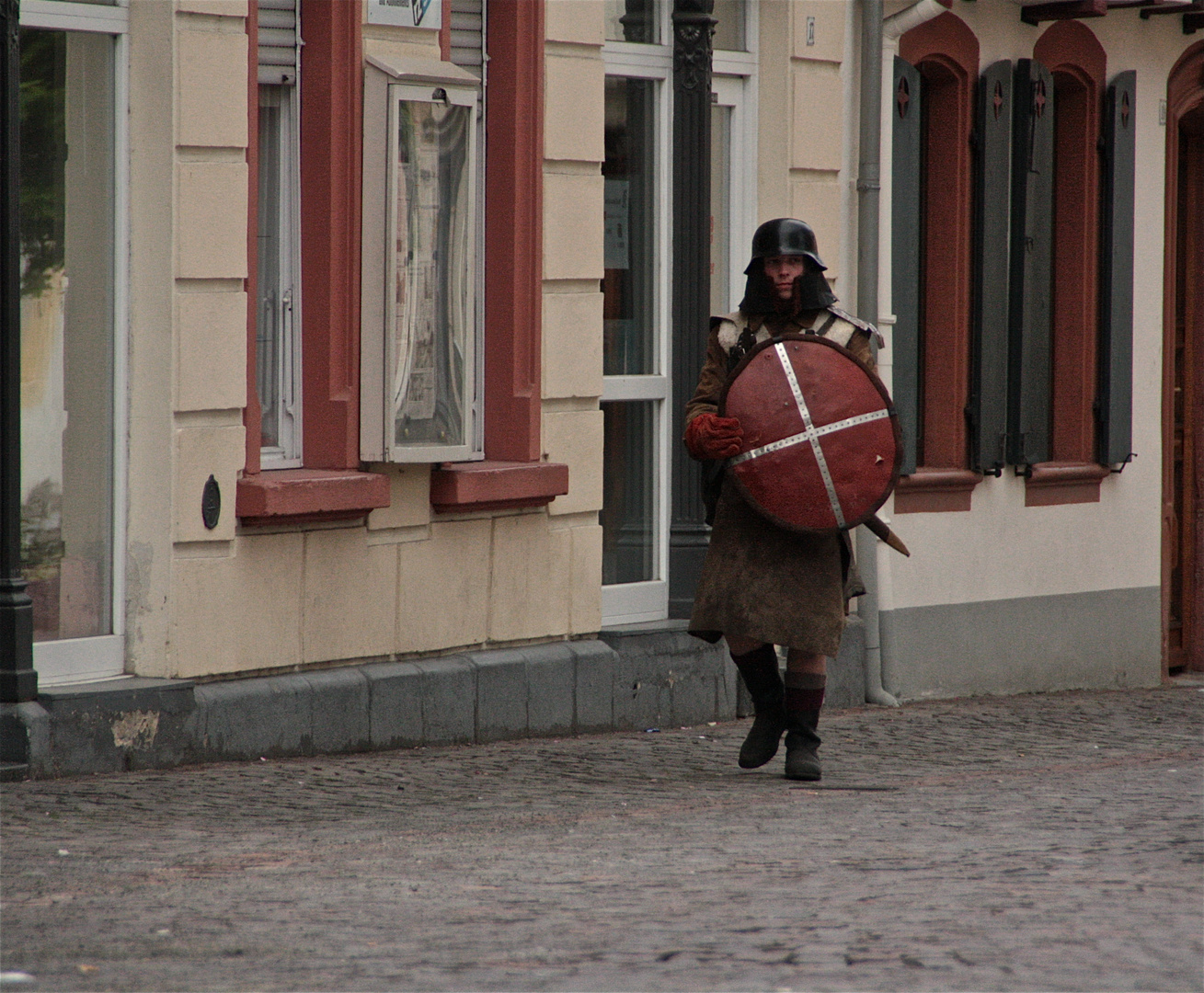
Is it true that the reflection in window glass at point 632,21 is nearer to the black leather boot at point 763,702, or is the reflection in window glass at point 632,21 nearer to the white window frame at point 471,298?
the white window frame at point 471,298

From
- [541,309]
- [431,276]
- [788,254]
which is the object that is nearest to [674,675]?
[541,309]

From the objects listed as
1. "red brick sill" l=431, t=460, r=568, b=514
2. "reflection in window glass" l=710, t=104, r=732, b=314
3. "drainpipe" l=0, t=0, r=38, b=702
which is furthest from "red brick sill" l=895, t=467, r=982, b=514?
"drainpipe" l=0, t=0, r=38, b=702

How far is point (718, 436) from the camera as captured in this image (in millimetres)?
8148

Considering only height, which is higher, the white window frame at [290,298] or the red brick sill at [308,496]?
the white window frame at [290,298]

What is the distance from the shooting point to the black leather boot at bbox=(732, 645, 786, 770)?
27.8ft

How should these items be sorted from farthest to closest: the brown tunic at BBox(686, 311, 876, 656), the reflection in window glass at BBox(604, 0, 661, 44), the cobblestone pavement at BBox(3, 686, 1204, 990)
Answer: the reflection in window glass at BBox(604, 0, 661, 44)
the brown tunic at BBox(686, 311, 876, 656)
the cobblestone pavement at BBox(3, 686, 1204, 990)

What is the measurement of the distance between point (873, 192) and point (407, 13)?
123 inches

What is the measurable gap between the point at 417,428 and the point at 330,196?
1.02 m

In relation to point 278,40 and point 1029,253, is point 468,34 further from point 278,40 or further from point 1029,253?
point 1029,253

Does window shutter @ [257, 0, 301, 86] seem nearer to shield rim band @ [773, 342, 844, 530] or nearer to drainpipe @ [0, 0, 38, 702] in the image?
drainpipe @ [0, 0, 38, 702]

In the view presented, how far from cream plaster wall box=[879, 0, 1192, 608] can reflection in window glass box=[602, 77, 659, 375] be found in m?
1.53

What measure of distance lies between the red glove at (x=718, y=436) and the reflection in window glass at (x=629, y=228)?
2.54m

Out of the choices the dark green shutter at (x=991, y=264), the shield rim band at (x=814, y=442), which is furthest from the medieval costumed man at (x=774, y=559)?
the dark green shutter at (x=991, y=264)

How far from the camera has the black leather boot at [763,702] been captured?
8.48 m
